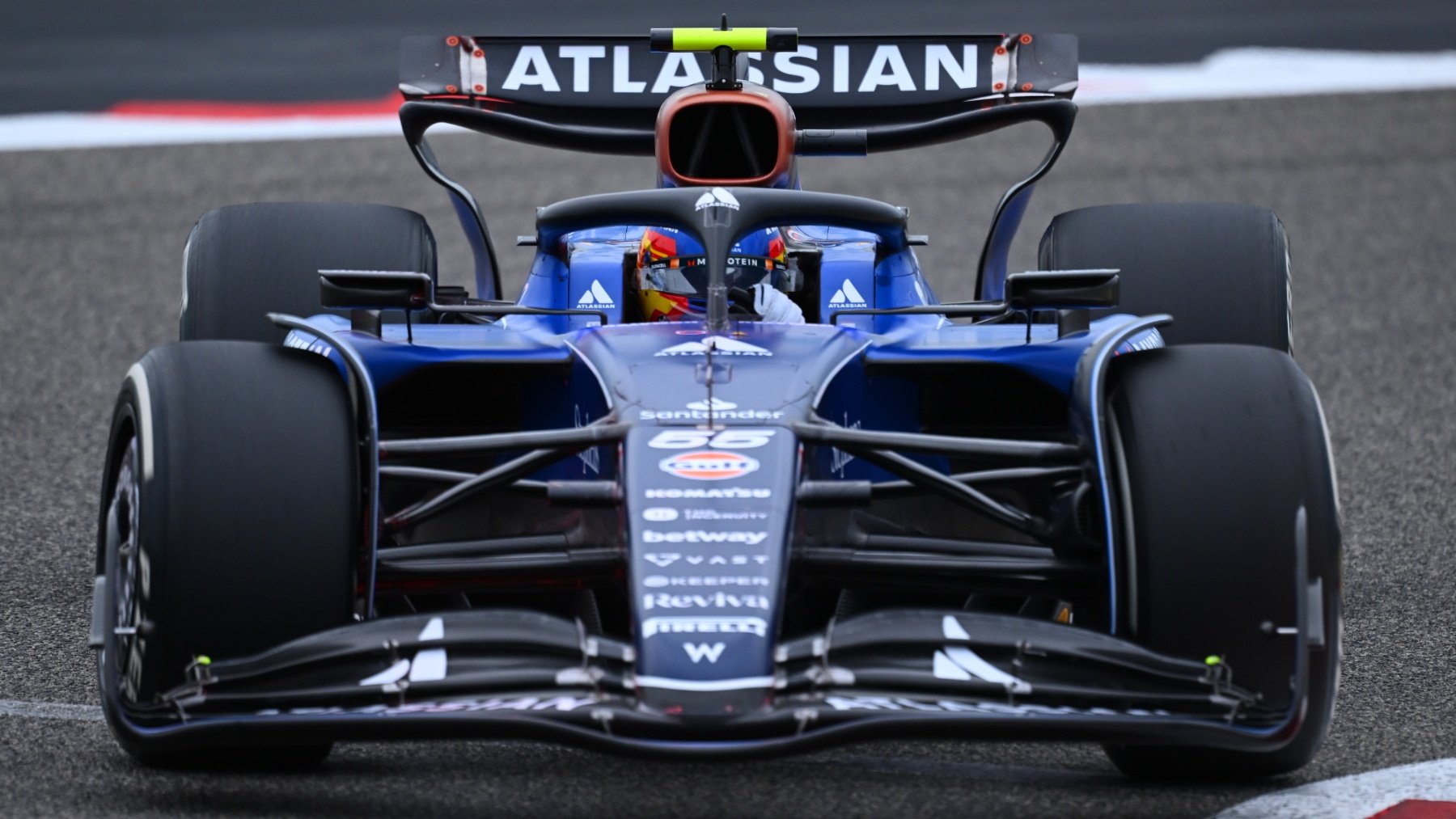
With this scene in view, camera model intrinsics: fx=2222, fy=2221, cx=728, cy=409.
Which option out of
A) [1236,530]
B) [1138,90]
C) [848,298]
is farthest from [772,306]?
[1138,90]

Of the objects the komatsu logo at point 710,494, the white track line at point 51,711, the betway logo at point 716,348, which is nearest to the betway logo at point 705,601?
the komatsu logo at point 710,494

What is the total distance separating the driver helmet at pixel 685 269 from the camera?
5.64 metres

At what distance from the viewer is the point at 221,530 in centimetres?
404

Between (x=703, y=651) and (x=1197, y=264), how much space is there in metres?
2.74

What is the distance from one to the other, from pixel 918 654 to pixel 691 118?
255cm

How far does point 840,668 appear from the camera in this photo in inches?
148

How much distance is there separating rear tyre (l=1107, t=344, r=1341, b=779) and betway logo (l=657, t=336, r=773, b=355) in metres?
0.80

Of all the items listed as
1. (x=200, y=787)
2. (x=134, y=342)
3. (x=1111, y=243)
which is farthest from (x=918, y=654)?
(x=134, y=342)

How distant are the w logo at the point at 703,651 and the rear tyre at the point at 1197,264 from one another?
2453 mm

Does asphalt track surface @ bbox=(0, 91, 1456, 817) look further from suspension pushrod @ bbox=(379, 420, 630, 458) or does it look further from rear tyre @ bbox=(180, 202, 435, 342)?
rear tyre @ bbox=(180, 202, 435, 342)

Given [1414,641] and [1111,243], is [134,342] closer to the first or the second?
[1111,243]

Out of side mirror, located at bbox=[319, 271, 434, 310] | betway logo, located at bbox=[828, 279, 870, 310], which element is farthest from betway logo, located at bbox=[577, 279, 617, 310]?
side mirror, located at bbox=[319, 271, 434, 310]

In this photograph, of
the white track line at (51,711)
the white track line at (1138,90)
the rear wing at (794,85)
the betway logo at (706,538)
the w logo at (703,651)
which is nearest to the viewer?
the w logo at (703,651)

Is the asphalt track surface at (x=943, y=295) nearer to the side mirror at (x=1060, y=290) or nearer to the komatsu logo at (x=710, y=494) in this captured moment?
the komatsu logo at (x=710, y=494)
